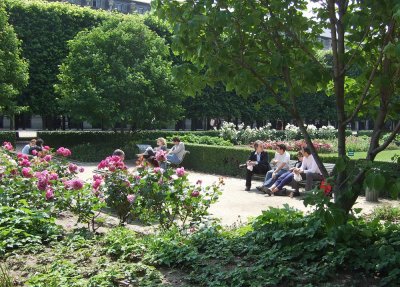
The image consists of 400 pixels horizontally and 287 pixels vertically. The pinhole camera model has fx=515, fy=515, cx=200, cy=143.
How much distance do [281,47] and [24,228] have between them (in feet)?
12.0

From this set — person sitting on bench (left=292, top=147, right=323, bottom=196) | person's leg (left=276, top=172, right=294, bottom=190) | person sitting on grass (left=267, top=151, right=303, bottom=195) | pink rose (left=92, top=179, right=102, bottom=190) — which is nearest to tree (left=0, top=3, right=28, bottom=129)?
person sitting on grass (left=267, top=151, right=303, bottom=195)

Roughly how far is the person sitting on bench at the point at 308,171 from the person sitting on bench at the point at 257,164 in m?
1.36

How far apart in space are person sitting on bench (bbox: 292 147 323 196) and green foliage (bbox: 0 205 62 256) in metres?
6.64

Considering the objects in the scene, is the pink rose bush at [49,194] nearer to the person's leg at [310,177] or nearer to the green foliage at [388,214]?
the green foliage at [388,214]

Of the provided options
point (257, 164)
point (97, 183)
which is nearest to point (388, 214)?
point (97, 183)

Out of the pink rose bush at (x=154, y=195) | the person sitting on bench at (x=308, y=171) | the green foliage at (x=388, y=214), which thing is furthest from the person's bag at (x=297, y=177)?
the pink rose bush at (x=154, y=195)

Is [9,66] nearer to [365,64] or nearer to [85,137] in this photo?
[85,137]

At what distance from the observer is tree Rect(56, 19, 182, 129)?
73.3 feet

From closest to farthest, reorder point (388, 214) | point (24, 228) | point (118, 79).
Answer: point (24, 228) → point (388, 214) → point (118, 79)

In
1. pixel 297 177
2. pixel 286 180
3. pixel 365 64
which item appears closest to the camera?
pixel 365 64

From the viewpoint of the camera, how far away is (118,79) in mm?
23000

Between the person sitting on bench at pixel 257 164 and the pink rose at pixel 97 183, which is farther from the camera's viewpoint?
the person sitting on bench at pixel 257 164

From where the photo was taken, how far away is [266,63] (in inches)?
208

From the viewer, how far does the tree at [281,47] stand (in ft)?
15.4
